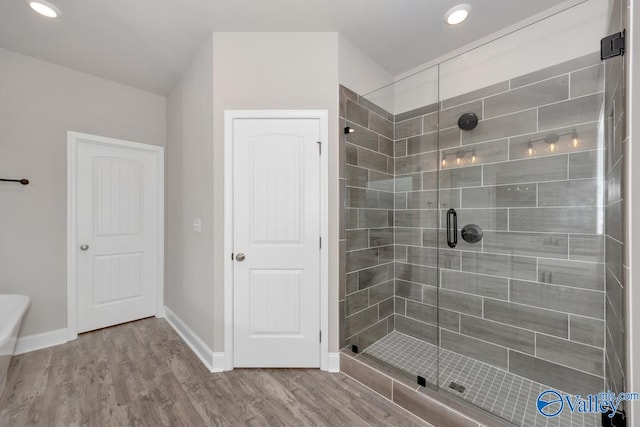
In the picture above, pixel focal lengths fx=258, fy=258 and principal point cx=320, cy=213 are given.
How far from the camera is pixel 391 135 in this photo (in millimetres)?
2584

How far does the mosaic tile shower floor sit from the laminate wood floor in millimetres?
347

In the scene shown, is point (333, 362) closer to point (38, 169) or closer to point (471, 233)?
point (471, 233)

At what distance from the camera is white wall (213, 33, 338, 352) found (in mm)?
2059

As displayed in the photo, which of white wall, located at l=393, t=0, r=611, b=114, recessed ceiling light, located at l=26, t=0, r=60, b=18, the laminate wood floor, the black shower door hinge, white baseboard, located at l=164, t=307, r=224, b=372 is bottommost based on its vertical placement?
A: the laminate wood floor

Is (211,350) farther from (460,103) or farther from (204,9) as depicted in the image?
(460,103)

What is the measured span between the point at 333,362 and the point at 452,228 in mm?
1506

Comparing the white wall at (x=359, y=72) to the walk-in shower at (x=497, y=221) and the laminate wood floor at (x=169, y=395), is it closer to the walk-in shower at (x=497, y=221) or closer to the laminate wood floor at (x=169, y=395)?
the walk-in shower at (x=497, y=221)

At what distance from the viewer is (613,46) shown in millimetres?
1158

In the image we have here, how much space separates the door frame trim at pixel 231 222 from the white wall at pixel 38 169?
1776 mm

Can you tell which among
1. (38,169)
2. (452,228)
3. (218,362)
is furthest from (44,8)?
(452,228)

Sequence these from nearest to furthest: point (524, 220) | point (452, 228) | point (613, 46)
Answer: point (613, 46) → point (524, 220) → point (452, 228)

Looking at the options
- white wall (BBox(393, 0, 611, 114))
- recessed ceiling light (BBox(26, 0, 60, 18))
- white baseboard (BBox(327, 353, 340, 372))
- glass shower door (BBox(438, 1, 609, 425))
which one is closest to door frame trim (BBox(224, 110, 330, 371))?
white baseboard (BBox(327, 353, 340, 372))

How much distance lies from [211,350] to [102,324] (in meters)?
1.57

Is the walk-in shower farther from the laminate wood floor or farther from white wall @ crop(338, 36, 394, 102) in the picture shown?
the laminate wood floor
